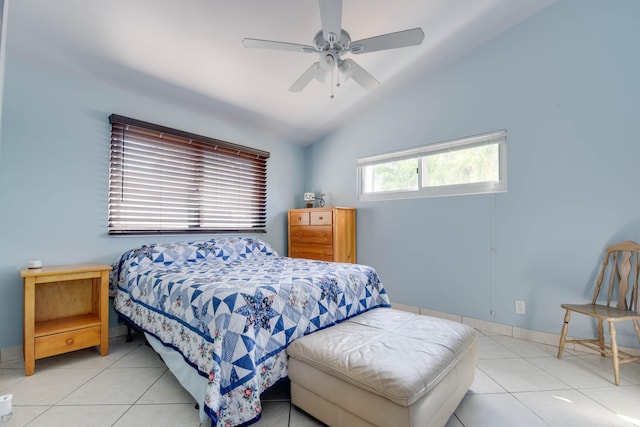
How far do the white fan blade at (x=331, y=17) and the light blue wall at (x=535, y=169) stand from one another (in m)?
1.80

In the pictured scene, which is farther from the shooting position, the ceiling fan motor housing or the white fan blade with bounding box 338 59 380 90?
the white fan blade with bounding box 338 59 380 90

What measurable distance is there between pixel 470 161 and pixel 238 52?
2.47m

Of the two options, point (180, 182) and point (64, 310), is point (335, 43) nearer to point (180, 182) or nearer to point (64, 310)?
point (180, 182)

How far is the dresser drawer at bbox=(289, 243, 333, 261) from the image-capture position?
138 inches

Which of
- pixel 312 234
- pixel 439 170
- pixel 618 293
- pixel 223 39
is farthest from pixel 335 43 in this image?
pixel 618 293

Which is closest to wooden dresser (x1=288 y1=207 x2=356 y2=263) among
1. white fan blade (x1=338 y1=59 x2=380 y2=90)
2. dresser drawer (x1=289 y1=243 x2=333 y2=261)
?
dresser drawer (x1=289 y1=243 x2=333 y2=261)

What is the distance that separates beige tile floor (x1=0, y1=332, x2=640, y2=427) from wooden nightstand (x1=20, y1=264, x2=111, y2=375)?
0.51 feet

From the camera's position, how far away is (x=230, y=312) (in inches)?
54.9

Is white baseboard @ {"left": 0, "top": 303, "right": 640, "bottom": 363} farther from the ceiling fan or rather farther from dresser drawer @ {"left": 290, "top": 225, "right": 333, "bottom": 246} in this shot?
the ceiling fan

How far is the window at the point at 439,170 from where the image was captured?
2.86m

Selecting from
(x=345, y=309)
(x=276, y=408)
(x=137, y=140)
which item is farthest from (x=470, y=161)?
(x=137, y=140)

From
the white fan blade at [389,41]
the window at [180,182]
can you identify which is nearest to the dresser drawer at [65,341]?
the window at [180,182]

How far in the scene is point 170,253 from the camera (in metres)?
2.60

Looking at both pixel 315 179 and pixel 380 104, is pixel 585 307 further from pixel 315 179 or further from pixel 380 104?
pixel 315 179
